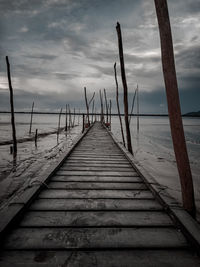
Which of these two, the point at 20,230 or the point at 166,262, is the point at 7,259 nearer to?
the point at 20,230

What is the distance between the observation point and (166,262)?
1.39 meters

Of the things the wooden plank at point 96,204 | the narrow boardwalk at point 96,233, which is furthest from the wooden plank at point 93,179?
the wooden plank at point 96,204

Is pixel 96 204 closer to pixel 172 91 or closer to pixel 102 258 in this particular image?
pixel 102 258

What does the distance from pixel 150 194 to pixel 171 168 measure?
570 cm

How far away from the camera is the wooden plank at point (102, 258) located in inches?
52.9

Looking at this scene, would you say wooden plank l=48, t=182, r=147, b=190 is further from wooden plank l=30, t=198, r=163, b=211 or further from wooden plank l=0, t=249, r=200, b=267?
wooden plank l=0, t=249, r=200, b=267

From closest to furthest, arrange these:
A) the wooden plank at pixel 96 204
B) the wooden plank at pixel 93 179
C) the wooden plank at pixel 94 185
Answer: the wooden plank at pixel 96 204, the wooden plank at pixel 94 185, the wooden plank at pixel 93 179

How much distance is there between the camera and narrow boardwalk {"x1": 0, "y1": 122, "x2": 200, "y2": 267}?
4.59 feet

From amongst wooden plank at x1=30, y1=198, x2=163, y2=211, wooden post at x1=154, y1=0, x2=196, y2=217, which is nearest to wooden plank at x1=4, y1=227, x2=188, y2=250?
wooden plank at x1=30, y1=198, x2=163, y2=211

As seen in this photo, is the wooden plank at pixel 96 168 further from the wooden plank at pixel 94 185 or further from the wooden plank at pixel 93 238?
the wooden plank at pixel 93 238

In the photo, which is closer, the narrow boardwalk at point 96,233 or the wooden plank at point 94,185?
the narrow boardwalk at point 96,233

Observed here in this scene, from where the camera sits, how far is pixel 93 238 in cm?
163

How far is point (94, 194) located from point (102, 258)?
1.24 m

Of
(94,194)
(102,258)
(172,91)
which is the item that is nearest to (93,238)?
(102,258)
